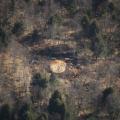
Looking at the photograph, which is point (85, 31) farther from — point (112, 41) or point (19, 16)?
point (19, 16)

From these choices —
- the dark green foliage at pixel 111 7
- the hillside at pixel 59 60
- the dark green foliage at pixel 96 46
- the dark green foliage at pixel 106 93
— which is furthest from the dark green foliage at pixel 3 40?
the dark green foliage at pixel 111 7

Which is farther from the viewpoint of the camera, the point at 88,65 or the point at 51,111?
the point at 88,65

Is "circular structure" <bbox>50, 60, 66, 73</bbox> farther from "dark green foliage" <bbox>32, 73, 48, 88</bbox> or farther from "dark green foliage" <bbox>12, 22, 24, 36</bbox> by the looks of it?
"dark green foliage" <bbox>12, 22, 24, 36</bbox>

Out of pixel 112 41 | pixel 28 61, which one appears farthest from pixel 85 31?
pixel 28 61

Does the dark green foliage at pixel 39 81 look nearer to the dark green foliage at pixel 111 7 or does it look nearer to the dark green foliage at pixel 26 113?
the dark green foliage at pixel 26 113

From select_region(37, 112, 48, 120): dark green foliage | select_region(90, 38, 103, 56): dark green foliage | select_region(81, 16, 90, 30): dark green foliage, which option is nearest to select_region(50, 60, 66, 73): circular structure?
select_region(90, 38, 103, 56): dark green foliage

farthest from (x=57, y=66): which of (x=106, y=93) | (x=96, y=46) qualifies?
(x=106, y=93)
